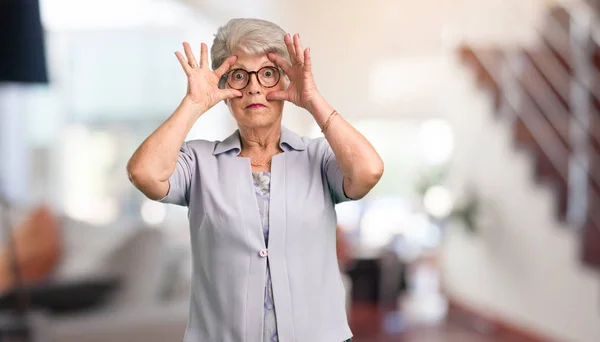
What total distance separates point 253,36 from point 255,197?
108mm

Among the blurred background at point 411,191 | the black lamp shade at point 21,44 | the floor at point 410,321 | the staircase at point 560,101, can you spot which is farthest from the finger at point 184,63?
the floor at point 410,321

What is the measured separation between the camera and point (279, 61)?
1.63ft

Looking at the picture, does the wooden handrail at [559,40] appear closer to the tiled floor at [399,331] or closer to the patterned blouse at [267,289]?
the tiled floor at [399,331]

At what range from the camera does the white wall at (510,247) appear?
133 inches

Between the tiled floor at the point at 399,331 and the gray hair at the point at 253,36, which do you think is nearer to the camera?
the gray hair at the point at 253,36

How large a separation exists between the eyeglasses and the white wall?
2932 millimetres

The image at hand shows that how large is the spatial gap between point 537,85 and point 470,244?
1132 mm

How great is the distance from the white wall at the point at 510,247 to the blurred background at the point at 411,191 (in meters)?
0.01

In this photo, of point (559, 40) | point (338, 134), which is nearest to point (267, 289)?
point (338, 134)


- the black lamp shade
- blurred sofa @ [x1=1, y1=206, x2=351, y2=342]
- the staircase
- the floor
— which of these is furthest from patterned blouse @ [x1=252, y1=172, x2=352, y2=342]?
the floor

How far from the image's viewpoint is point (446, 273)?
480 centimetres

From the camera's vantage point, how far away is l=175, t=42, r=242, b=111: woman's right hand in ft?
1.57

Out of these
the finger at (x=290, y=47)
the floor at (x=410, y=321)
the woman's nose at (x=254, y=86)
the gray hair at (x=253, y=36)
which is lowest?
the floor at (x=410, y=321)

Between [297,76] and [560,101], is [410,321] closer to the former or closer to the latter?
[560,101]
